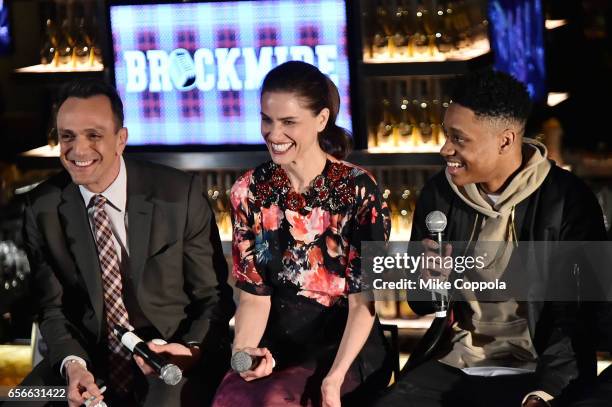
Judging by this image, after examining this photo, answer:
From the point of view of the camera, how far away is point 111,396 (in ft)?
12.0

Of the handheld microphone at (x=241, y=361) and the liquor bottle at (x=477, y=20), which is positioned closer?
the handheld microphone at (x=241, y=361)

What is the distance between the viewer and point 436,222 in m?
3.46

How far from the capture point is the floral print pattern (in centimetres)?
350

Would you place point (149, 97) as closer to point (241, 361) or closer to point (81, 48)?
point (81, 48)

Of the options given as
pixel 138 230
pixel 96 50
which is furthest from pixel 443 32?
pixel 138 230

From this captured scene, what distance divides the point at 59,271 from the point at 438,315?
3.75ft

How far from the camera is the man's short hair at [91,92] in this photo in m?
3.62

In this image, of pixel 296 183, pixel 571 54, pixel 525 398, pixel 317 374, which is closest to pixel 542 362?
pixel 525 398

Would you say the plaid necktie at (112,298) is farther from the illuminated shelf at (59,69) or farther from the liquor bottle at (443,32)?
the liquor bottle at (443,32)

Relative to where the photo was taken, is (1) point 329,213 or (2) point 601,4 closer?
(1) point 329,213

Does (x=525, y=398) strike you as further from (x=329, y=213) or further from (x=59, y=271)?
(x=59, y=271)

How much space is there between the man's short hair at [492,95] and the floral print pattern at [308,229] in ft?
1.22

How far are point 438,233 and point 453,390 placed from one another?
445mm

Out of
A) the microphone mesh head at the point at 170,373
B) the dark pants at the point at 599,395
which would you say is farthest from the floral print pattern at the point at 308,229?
the dark pants at the point at 599,395
